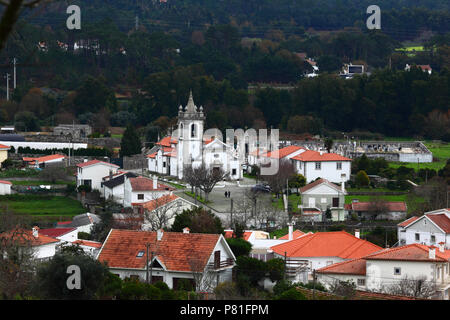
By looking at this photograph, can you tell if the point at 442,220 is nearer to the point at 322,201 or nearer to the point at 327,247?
the point at 327,247

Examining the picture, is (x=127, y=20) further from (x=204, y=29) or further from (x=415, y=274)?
(x=415, y=274)

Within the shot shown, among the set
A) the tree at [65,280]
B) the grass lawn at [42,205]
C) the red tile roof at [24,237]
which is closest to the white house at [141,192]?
the grass lawn at [42,205]

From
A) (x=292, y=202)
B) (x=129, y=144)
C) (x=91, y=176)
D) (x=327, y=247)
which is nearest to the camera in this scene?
(x=327, y=247)

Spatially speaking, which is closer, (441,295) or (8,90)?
(441,295)

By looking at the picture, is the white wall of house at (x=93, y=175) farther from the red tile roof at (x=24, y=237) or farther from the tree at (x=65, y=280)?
the tree at (x=65, y=280)

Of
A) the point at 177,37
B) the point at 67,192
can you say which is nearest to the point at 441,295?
the point at 67,192

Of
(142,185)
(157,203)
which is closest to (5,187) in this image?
(142,185)
